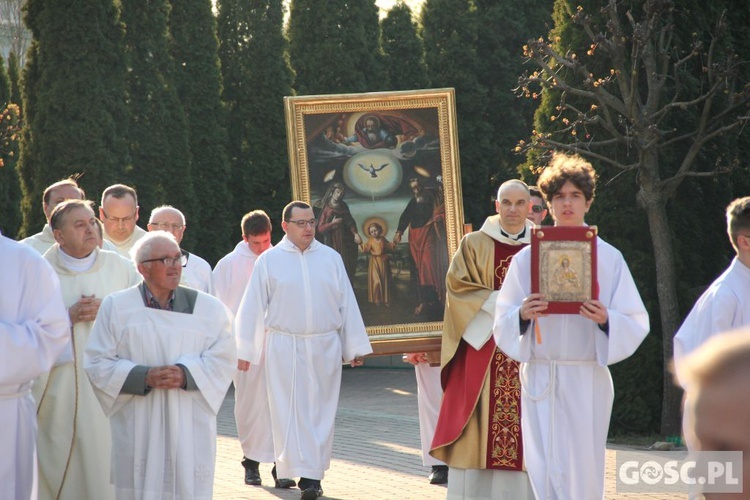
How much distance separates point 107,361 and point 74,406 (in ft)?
Answer: 3.95

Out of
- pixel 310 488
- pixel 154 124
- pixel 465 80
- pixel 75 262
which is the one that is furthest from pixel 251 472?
pixel 465 80

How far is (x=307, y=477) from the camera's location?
9.01 meters

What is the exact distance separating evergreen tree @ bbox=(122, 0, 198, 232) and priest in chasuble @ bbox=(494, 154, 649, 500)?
15566 millimetres

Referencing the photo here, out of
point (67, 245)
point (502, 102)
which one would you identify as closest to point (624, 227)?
point (67, 245)

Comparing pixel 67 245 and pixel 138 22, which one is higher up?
pixel 138 22

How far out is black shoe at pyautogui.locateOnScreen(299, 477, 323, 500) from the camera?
8812 millimetres

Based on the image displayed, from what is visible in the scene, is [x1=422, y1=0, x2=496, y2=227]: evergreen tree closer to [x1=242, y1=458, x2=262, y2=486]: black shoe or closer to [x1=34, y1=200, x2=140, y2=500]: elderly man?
[x1=242, y1=458, x2=262, y2=486]: black shoe

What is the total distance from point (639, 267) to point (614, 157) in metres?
1.14

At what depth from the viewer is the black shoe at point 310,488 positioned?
28.9ft

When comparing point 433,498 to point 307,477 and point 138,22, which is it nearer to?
point 307,477

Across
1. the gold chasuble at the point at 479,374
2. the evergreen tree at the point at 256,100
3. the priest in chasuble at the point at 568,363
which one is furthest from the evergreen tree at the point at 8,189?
the priest in chasuble at the point at 568,363

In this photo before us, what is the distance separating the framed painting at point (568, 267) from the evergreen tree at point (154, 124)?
15.8 metres

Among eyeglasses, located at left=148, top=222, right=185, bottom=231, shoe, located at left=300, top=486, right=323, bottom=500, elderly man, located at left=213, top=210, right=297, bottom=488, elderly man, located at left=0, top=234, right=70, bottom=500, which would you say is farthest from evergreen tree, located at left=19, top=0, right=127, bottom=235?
elderly man, located at left=0, top=234, right=70, bottom=500

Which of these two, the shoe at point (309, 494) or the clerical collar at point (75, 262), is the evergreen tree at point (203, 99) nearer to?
the shoe at point (309, 494)
